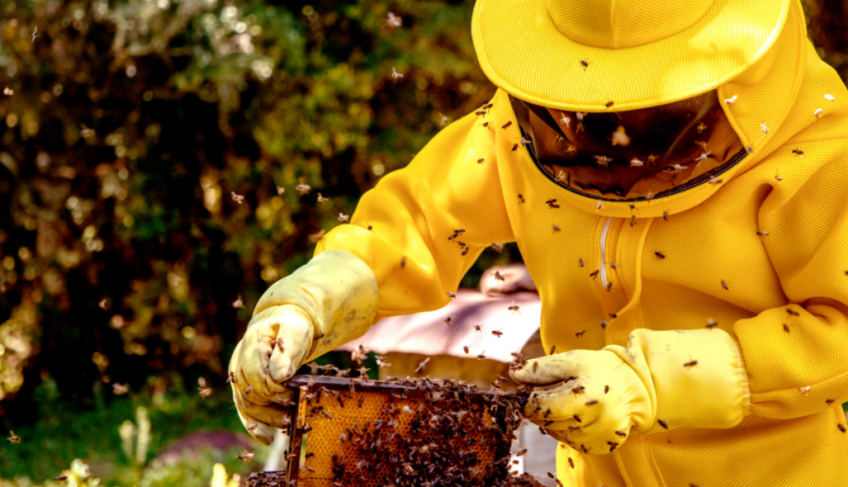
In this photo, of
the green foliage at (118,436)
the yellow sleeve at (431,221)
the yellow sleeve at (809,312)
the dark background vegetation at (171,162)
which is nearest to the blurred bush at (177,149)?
the dark background vegetation at (171,162)

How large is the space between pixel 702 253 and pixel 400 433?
2.91 feet

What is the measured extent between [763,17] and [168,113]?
18.1 feet

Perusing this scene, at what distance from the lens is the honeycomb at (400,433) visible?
6.07 ft

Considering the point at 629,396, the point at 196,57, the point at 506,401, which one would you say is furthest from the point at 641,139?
the point at 196,57

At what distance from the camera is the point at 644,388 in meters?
1.69

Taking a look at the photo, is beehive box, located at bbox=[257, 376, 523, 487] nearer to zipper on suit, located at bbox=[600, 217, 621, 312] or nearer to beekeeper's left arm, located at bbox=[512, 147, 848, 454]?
beekeeper's left arm, located at bbox=[512, 147, 848, 454]

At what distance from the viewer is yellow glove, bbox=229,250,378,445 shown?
1.85 m

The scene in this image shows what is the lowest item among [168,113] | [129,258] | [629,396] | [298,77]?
[129,258]

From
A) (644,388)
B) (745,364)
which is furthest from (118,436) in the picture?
(745,364)

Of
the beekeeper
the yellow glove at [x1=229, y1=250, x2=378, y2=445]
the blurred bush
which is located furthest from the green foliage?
the beekeeper

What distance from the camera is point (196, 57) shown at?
5.62 metres

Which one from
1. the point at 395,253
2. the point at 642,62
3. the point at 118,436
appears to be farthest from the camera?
the point at 118,436

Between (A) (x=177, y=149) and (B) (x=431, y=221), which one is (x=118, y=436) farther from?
(B) (x=431, y=221)

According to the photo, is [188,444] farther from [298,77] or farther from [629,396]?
[629,396]
